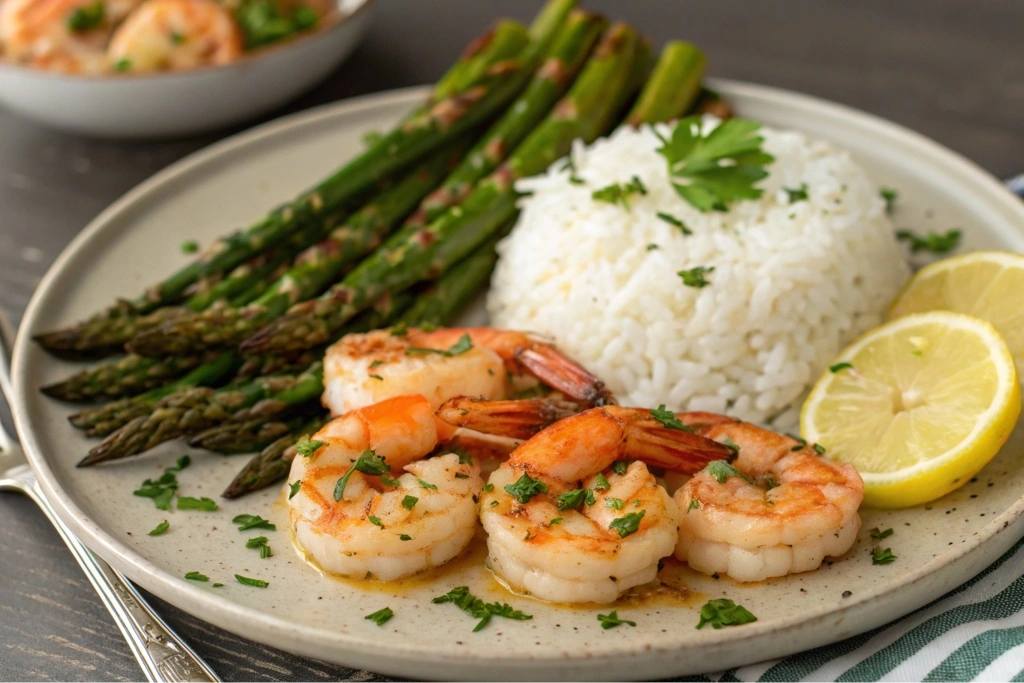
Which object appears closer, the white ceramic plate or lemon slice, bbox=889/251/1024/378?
the white ceramic plate

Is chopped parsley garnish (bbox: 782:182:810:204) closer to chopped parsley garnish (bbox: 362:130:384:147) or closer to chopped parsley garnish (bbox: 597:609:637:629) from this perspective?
chopped parsley garnish (bbox: 362:130:384:147)

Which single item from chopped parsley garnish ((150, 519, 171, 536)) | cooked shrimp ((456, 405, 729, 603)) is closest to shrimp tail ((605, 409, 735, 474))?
cooked shrimp ((456, 405, 729, 603))

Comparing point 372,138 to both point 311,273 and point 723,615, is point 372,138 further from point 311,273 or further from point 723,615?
point 723,615

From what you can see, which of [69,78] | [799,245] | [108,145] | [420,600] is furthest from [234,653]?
[108,145]

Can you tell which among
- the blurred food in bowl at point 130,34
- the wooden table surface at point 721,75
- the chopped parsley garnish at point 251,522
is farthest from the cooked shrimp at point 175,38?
the chopped parsley garnish at point 251,522

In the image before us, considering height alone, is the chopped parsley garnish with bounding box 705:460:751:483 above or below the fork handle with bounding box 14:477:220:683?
above

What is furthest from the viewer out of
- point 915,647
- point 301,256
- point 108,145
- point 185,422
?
point 108,145

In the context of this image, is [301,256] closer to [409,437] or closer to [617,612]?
[409,437]
